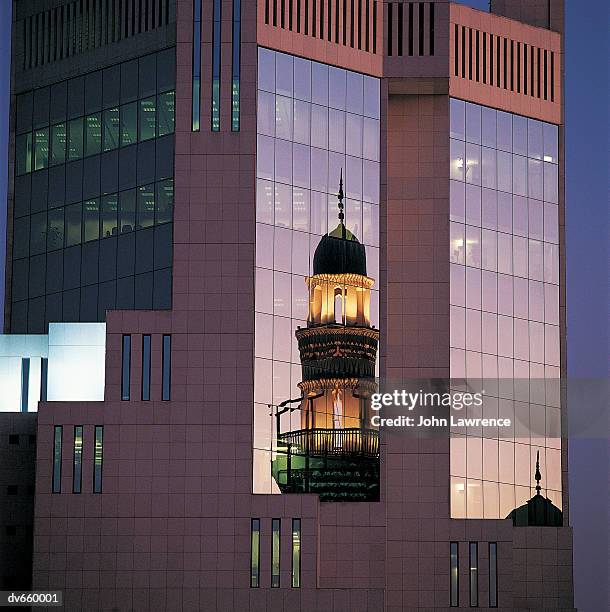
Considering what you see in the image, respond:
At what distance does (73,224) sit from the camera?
10238 cm

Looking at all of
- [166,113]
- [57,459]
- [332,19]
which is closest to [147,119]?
[166,113]

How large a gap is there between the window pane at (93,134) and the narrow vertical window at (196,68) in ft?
29.6

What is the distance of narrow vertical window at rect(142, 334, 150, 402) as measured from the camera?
299 ft

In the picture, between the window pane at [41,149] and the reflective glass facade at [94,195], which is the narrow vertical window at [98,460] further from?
the window pane at [41,149]

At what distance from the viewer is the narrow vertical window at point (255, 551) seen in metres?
89.3

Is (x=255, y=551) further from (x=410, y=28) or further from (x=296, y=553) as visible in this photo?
(x=410, y=28)

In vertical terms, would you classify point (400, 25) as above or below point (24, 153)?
above

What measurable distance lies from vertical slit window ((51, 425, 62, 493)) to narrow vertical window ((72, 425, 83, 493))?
0.73m

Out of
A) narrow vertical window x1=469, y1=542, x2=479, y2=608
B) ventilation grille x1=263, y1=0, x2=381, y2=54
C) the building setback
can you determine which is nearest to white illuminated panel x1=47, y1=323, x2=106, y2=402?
the building setback

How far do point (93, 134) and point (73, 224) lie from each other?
5.12 metres

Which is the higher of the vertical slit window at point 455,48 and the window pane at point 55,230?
the vertical slit window at point 455,48

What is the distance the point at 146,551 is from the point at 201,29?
26744 millimetres

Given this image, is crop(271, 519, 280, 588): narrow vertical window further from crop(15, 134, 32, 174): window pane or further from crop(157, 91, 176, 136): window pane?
crop(15, 134, 32, 174): window pane

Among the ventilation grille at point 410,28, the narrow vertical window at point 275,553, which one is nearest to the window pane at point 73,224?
the ventilation grille at point 410,28
